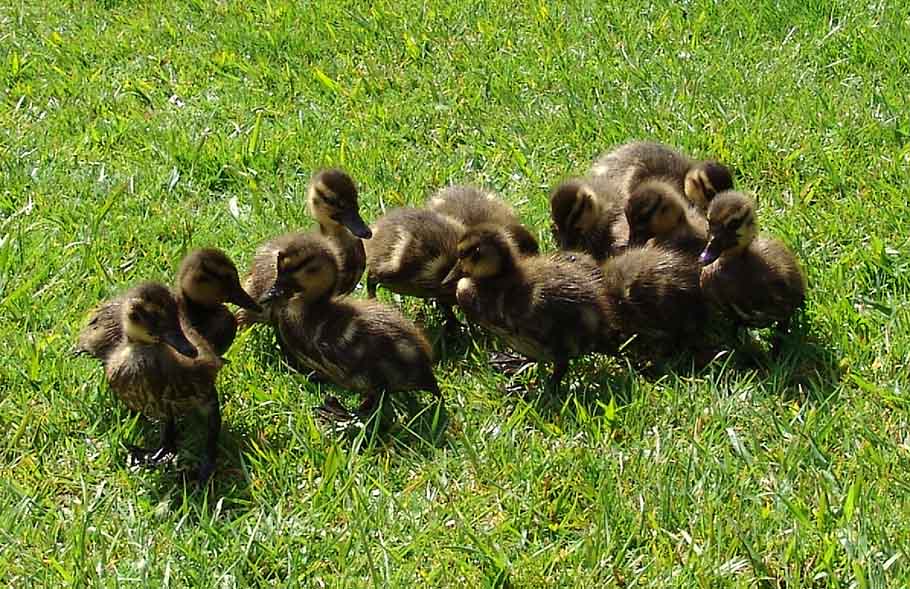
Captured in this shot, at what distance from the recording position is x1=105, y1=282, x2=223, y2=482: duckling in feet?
11.9

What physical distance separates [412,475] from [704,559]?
0.86 meters

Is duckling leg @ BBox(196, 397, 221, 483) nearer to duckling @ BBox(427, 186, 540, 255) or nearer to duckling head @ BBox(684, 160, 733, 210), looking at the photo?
duckling @ BBox(427, 186, 540, 255)

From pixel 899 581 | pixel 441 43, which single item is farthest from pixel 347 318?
pixel 441 43

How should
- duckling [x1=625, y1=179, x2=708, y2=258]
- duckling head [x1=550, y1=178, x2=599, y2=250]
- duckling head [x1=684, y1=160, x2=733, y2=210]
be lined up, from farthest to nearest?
duckling head [x1=684, y1=160, x2=733, y2=210] → duckling head [x1=550, y1=178, x2=599, y2=250] → duckling [x1=625, y1=179, x2=708, y2=258]

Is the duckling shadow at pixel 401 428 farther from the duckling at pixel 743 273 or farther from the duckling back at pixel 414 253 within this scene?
the duckling at pixel 743 273

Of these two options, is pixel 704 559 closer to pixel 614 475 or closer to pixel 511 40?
pixel 614 475

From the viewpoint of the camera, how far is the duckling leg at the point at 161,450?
3.71 metres

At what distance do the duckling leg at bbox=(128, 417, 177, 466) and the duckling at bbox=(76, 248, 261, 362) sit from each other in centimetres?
31

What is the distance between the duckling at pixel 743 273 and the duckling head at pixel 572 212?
50 cm

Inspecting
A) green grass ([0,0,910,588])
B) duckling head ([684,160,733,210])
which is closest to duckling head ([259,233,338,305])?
green grass ([0,0,910,588])

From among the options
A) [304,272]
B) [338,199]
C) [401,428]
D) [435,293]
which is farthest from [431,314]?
[401,428]

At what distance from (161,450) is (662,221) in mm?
1761

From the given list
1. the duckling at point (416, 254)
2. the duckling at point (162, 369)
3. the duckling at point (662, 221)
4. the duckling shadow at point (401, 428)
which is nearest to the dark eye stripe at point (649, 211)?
the duckling at point (662, 221)

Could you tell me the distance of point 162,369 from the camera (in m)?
3.64
